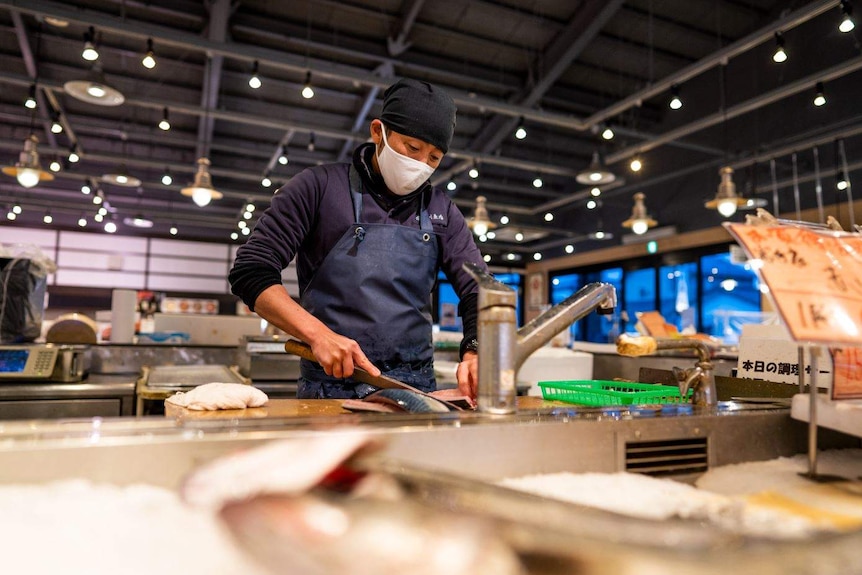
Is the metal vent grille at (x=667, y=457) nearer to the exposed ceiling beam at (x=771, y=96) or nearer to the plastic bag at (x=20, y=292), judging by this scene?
the plastic bag at (x=20, y=292)

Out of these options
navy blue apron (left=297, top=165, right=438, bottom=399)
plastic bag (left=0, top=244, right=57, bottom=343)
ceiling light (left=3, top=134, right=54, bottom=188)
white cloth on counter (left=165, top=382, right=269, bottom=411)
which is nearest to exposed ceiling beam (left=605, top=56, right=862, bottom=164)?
navy blue apron (left=297, top=165, right=438, bottom=399)

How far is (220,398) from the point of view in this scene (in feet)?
4.01

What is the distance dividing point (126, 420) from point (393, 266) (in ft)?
3.35

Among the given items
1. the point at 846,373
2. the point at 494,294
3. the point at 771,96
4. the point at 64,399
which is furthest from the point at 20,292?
the point at 771,96

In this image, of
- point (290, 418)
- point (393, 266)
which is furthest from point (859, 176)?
point (290, 418)

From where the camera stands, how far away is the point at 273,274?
1603 mm

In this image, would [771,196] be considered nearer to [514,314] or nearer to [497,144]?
[497,144]

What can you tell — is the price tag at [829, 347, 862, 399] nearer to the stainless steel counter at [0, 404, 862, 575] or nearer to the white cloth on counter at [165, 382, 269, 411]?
the stainless steel counter at [0, 404, 862, 575]

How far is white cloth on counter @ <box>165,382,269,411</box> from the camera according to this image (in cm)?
121

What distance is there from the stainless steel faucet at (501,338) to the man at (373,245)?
63cm

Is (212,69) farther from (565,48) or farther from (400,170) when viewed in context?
(400,170)

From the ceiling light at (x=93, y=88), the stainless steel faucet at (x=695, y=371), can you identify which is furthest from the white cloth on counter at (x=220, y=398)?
the ceiling light at (x=93, y=88)

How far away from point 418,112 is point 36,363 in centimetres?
208

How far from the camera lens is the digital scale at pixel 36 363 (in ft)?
8.08
